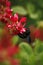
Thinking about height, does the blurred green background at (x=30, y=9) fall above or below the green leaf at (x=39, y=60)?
above

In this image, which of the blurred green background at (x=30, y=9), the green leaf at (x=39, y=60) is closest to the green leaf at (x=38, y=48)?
the green leaf at (x=39, y=60)

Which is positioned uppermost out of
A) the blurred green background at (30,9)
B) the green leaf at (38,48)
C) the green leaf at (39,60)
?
the blurred green background at (30,9)

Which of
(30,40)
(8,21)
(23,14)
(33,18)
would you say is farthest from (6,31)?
(33,18)

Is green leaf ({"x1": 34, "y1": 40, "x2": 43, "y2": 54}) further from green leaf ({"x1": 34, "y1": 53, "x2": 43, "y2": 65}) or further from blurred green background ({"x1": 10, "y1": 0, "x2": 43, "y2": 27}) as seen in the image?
blurred green background ({"x1": 10, "y1": 0, "x2": 43, "y2": 27})

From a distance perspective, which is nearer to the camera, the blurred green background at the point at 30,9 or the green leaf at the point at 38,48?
the green leaf at the point at 38,48

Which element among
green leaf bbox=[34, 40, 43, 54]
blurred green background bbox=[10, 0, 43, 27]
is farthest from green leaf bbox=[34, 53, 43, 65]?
blurred green background bbox=[10, 0, 43, 27]

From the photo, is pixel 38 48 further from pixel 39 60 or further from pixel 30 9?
pixel 30 9

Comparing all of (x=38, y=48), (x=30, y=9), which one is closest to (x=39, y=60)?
(x=38, y=48)

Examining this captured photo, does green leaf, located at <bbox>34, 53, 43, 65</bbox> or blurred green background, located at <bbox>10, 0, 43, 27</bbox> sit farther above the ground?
blurred green background, located at <bbox>10, 0, 43, 27</bbox>

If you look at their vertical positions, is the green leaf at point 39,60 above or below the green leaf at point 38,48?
below

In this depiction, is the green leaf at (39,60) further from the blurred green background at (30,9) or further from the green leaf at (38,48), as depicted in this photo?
the blurred green background at (30,9)

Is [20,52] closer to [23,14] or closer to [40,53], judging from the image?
[40,53]
